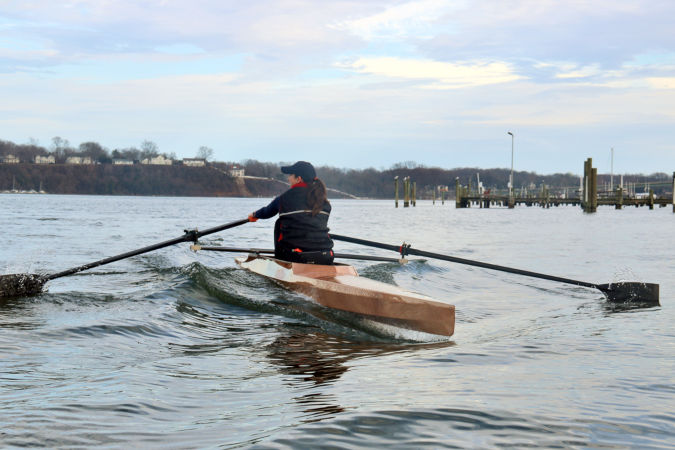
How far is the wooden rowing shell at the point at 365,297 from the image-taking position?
7562 millimetres

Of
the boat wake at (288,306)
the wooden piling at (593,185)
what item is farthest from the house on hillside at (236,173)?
the boat wake at (288,306)

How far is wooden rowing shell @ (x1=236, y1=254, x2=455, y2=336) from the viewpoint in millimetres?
7562

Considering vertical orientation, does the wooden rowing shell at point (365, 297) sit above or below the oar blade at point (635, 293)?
above

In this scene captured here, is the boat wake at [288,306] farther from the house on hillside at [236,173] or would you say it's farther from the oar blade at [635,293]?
the house on hillside at [236,173]

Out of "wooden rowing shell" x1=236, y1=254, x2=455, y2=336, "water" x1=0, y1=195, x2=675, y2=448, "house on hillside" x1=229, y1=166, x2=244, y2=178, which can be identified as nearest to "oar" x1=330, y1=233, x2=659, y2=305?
"water" x1=0, y1=195, x2=675, y2=448

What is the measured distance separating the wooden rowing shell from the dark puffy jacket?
36 cm

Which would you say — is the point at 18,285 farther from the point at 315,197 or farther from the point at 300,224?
the point at 315,197

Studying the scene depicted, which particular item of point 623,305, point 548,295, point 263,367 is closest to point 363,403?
point 263,367

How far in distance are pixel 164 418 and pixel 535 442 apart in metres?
2.54

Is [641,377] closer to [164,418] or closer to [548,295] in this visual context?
[164,418]

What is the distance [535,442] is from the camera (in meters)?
4.04

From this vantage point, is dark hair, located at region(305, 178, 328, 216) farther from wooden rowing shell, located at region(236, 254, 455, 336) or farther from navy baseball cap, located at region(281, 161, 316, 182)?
wooden rowing shell, located at region(236, 254, 455, 336)

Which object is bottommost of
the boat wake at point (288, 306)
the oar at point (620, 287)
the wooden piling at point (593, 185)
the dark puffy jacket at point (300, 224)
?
the boat wake at point (288, 306)

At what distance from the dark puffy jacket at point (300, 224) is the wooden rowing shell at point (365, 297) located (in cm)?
36
